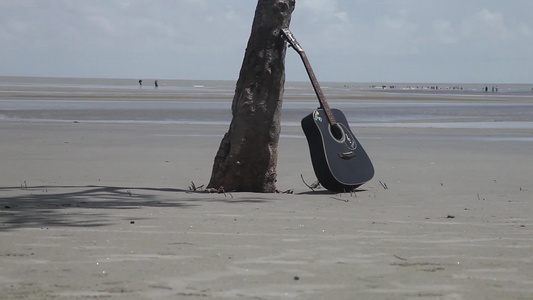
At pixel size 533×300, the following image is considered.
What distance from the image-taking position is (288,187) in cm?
1055

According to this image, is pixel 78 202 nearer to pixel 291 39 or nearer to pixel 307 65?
pixel 291 39

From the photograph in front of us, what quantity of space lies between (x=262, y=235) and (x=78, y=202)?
8.46ft

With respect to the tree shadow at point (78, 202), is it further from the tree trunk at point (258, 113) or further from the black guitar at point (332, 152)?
the black guitar at point (332, 152)

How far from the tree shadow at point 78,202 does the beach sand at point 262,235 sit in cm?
1

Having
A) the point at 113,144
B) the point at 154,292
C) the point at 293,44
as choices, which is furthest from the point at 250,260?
the point at 113,144

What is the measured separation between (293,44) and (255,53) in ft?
1.44

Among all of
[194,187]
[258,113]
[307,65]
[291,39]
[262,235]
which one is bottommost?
[194,187]

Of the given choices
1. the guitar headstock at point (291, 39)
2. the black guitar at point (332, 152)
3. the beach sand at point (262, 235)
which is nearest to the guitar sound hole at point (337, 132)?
the black guitar at point (332, 152)

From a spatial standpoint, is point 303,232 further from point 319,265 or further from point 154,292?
point 154,292

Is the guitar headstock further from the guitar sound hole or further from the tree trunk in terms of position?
the guitar sound hole

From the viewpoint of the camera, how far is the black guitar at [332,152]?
9.51 m

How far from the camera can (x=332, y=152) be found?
962 centimetres

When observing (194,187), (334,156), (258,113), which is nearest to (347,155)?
(334,156)

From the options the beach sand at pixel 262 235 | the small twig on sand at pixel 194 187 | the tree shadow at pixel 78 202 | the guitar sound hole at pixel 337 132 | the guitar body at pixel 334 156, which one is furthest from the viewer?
the guitar sound hole at pixel 337 132
